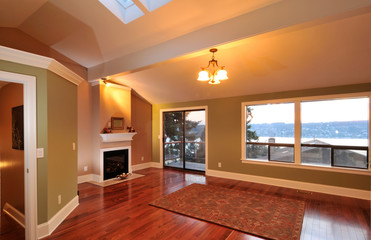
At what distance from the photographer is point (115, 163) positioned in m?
5.79

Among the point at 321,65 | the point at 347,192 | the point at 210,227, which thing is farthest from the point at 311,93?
the point at 210,227

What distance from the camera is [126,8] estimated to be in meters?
3.35

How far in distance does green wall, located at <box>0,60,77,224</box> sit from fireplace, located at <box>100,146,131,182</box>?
1905mm

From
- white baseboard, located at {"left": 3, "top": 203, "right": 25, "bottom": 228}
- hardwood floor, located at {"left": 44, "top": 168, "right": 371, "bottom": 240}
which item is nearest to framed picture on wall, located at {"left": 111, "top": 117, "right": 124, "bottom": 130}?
hardwood floor, located at {"left": 44, "top": 168, "right": 371, "bottom": 240}

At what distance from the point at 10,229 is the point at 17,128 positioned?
1.46 metres

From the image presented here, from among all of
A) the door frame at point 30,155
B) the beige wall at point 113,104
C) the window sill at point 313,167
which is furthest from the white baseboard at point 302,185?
the door frame at point 30,155

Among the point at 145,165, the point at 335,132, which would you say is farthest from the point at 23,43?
the point at 335,132

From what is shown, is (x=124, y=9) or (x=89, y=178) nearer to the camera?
(x=124, y=9)

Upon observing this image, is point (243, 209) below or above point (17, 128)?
below

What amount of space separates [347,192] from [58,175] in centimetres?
540

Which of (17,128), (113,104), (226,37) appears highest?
(226,37)

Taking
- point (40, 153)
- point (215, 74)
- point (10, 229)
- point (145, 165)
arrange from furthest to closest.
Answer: point (145, 165)
point (215, 74)
point (10, 229)
point (40, 153)

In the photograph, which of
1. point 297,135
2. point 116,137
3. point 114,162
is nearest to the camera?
point 297,135

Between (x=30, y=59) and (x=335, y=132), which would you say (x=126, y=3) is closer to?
(x=30, y=59)
